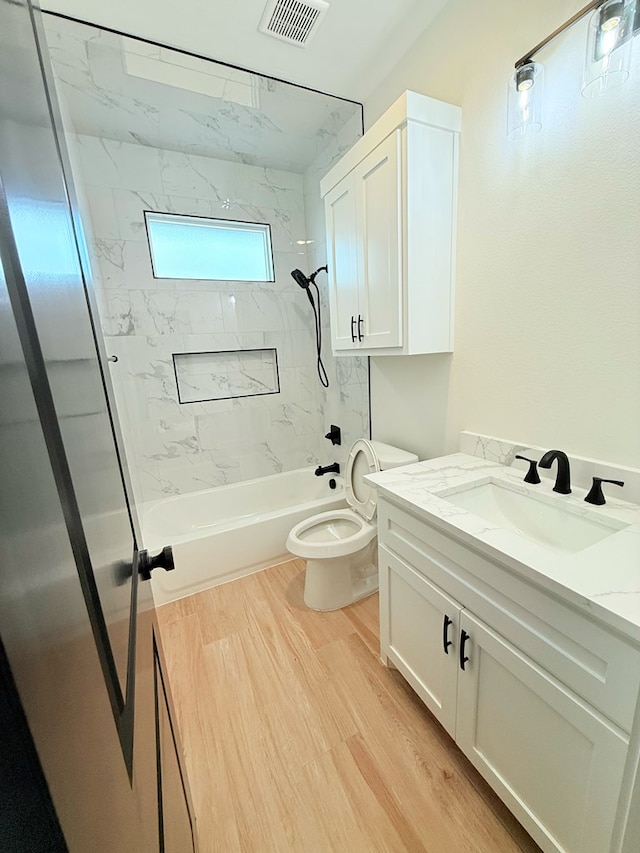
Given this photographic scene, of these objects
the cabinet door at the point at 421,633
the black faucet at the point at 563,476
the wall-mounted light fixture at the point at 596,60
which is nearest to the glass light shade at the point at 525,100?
the wall-mounted light fixture at the point at 596,60

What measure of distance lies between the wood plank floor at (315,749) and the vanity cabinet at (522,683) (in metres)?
0.16

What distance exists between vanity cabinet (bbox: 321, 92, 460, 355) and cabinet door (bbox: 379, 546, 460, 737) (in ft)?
3.05

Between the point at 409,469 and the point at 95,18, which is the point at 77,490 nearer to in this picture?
the point at 409,469

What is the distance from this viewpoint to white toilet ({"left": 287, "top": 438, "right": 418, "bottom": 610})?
177 cm

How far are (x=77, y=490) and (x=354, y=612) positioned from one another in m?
1.79

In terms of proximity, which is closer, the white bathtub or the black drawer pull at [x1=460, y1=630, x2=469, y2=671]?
the black drawer pull at [x1=460, y1=630, x2=469, y2=671]

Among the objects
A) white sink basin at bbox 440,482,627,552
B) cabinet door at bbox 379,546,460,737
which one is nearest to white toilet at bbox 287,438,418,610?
cabinet door at bbox 379,546,460,737

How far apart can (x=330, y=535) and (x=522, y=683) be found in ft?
4.14

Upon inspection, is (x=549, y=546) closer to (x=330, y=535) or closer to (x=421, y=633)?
(x=421, y=633)

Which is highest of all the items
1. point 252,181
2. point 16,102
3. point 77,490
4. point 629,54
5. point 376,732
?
point 252,181

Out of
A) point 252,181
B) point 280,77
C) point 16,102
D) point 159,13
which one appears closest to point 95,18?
point 159,13

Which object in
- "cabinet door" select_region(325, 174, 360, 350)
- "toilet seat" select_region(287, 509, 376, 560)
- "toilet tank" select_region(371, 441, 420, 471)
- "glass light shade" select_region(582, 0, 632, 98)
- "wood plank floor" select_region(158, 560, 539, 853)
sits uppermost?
"glass light shade" select_region(582, 0, 632, 98)

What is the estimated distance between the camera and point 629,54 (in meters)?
0.91

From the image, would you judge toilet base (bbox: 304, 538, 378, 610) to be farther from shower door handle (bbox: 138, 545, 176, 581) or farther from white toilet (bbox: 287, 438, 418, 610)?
shower door handle (bbox: 138, 545, 176, 581)
